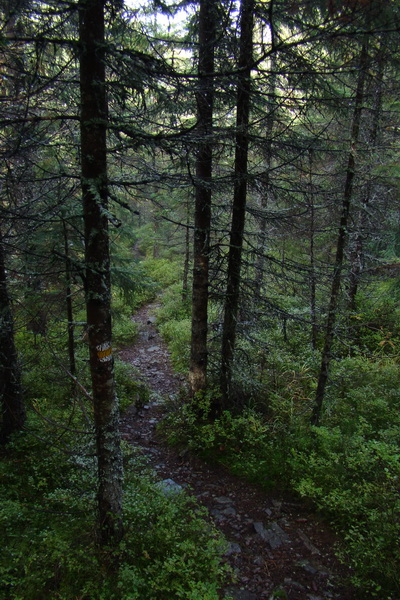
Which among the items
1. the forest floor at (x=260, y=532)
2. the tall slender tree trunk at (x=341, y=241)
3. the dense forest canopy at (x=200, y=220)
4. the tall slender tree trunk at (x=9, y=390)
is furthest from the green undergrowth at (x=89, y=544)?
the tall slender tree trunk at (x=341, y=241)

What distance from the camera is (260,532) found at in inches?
240

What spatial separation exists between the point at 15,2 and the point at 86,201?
2068 mm

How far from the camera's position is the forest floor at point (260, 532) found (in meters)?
5.03

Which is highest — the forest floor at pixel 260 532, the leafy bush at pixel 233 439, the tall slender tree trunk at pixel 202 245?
the tall slender tree trunk at pixel 202 245

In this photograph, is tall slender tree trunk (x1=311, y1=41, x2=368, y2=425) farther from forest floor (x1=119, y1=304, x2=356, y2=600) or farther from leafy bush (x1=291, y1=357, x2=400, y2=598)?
forest floor (x1=119, y1=304, x2=356, y2=600)

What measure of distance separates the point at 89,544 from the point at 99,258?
170 inches

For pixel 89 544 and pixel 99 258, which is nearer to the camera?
pixel 99 258

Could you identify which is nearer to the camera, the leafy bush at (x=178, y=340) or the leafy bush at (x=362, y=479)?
the leafy bush at (x=362, y=479)

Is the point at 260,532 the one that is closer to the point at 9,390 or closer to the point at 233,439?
the point at 233,439

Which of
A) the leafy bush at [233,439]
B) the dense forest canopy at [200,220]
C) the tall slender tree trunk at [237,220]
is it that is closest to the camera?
the dense forest canopy at [200,220]

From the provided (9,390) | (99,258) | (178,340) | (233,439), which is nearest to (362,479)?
(233,439)

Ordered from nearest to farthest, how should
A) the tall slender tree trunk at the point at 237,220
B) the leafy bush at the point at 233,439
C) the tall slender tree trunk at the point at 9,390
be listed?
the tall slender tree trunk at the point at 237,220, the tall slender tree trunk at the point at 9,390, the leafy bush at the point at 233,439

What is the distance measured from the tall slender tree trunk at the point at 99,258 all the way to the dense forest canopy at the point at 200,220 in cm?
3

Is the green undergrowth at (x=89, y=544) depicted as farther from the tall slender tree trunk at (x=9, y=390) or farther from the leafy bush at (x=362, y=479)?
the leafy bush at (x=362, y=479)
